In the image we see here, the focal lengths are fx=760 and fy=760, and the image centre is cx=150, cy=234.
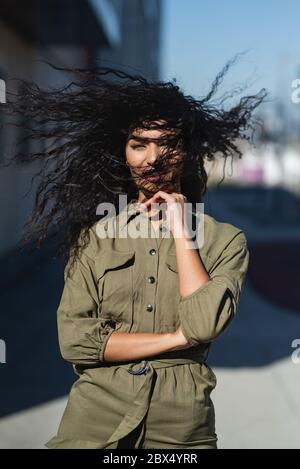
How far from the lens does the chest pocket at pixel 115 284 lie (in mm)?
2178

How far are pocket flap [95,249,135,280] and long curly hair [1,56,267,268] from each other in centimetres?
8

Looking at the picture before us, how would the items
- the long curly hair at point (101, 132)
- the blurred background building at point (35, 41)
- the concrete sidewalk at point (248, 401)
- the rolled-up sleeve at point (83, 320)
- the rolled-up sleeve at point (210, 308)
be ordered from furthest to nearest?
the blurred background building at point (35, 41), the concrete sidewalk at point (248, 401), the long curly hair at point (101, 132), the rolled-up sleeve at point (83, 320), the rolled-up sleeve at point (210, 308)

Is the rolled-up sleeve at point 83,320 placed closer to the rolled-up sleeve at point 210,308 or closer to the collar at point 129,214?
the collar at point 129,214

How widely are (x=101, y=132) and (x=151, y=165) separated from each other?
0.82 ft

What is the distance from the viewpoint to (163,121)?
7.23ft

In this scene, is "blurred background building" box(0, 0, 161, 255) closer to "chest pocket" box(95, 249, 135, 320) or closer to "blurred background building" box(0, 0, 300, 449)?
"blurred background building" box(0, 0, 300, 449)

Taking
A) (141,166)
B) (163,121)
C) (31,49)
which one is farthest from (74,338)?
(31,49)

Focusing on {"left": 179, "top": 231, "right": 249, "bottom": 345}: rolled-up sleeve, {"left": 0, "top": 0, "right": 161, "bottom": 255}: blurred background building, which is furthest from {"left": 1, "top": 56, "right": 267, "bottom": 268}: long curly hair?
{"left": 0, "top": 0, "right": 161, "bottom": 255}: blurred background building

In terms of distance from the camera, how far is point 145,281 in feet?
7.19

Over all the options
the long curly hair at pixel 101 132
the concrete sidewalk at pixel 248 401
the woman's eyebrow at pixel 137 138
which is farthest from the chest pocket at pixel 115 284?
the concrete sidewalk at pixel 248 401

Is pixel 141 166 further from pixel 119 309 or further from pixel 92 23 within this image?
pixel 92 23

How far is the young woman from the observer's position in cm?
211

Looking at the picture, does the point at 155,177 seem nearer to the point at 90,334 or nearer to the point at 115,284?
the point at 115,284

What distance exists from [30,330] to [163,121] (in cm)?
548
